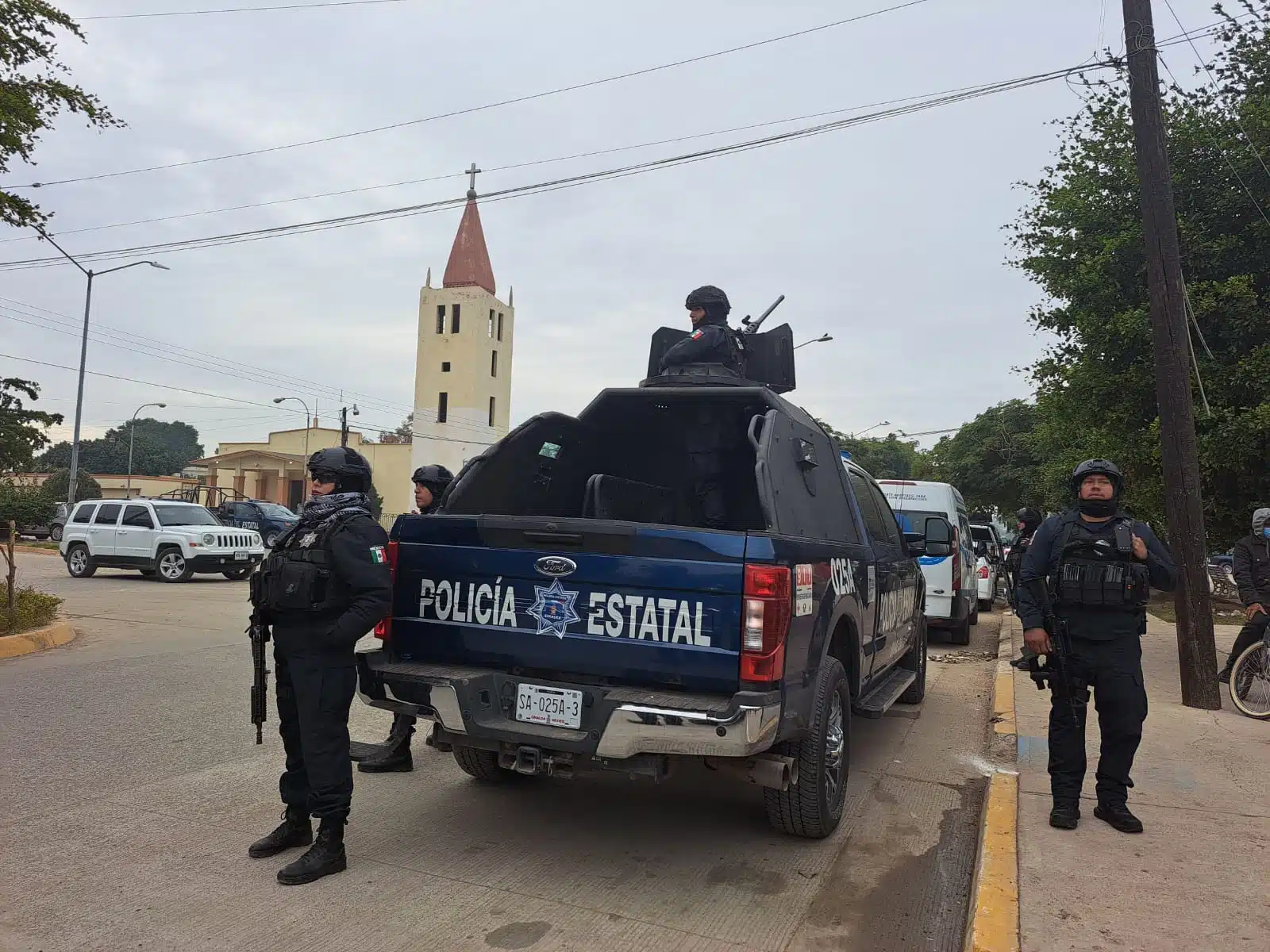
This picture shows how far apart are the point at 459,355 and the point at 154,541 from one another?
1686 inches

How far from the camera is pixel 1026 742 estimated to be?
20.5 feet

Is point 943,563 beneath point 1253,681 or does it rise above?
above

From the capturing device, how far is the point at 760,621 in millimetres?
3594

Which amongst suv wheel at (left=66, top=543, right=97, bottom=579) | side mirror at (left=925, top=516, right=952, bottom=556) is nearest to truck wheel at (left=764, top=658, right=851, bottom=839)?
side mirror at (left=925, top=516, right=952, bottom=556)

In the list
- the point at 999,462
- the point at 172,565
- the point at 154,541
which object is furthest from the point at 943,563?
the point at 999,462

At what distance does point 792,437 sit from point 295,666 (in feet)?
8.52

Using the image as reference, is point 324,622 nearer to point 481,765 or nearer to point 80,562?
point 481,765

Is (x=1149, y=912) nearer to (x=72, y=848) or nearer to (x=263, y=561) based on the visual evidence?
(x=263, y=561)

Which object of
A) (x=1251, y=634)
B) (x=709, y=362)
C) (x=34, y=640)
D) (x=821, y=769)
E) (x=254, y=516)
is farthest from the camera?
(x=254, y=516)

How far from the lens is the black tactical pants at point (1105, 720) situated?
4332 mm

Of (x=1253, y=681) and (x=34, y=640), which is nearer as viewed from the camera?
(x=1253, y=681)

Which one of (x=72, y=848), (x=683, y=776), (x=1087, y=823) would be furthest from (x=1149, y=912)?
(x=72, y=848)

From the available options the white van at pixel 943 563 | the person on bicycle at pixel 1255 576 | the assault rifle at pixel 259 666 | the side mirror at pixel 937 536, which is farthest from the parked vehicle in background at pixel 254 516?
the person on bicycle at pixel 1255 576

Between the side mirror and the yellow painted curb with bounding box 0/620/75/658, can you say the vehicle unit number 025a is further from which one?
the yellow painted curb with bounding box 0/620/75/658
